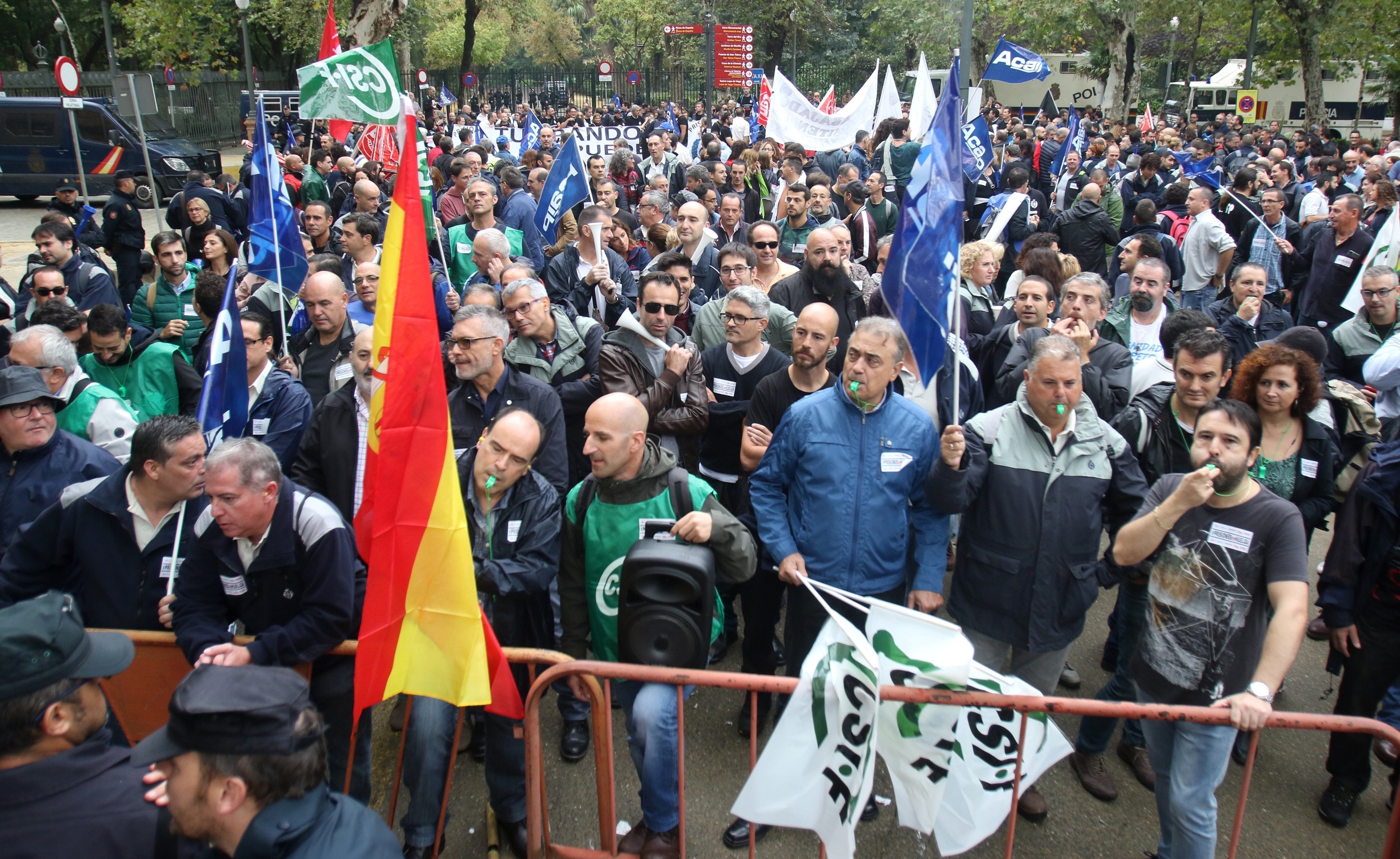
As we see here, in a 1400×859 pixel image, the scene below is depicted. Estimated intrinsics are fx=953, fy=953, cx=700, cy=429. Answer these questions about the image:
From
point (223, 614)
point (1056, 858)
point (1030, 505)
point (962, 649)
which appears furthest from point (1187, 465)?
point (223, 614)

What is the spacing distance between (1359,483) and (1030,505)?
4.52 ft

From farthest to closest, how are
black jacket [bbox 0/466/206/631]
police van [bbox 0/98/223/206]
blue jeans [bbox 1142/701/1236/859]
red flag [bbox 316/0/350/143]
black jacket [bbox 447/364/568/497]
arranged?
police van [bbox 0/98/223/206]
red flag [bbox 316/0/350/143]
black jacket [bbox 447/364/568/497]
black jacket [bbox 0/466/206/631]
blue jeans [bbox 1142/701/1236/859]

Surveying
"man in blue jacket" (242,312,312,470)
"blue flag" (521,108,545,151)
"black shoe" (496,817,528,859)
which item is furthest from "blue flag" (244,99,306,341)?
"blue flag" (521,108,545,151)

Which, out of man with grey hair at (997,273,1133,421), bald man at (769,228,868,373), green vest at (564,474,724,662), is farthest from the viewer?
bald man at (769,228,868,373)

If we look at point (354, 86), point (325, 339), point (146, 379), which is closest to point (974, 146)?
point (354, 86)

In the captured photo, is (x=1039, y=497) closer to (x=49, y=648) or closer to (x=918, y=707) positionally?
(x=918, y=707)

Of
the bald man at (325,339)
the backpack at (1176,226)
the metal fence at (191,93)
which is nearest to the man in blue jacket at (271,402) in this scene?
the bald man at (325,339)

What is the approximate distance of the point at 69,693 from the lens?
2.49 metres

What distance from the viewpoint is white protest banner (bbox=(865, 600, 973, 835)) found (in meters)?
2.94

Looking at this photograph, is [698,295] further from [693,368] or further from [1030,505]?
[1030,505]

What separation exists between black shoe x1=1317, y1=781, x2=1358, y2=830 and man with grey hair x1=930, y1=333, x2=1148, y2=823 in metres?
1.34

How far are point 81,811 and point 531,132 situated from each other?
14284 millimetres

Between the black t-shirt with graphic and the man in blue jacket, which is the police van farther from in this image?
the black t-shirt with graphic

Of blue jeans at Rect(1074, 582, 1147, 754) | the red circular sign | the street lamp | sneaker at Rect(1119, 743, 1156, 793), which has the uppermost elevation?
the street lamp
